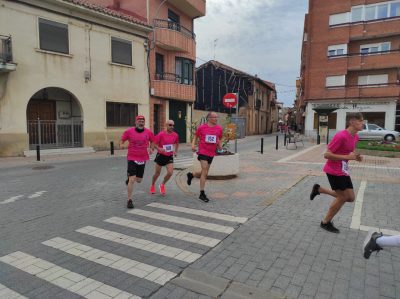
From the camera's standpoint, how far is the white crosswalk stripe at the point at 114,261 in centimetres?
341

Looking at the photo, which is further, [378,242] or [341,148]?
[341,148]

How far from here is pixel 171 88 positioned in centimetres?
2191

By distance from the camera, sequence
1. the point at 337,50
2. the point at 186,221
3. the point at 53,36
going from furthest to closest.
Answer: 1. the point at 337,50
2. the point at 53,36
3. the point at 186,221

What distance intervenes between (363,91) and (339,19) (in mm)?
7453

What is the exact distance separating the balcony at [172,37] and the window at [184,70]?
83 cm

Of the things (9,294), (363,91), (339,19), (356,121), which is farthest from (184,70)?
(9,294)

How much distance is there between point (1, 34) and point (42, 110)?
4.31 m

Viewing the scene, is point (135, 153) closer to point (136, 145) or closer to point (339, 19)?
point (136, 145)

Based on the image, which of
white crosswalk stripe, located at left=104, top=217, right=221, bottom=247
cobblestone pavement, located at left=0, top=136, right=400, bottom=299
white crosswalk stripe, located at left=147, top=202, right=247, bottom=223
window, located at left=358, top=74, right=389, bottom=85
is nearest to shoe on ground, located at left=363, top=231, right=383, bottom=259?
cobblestone pavement, located at left=0, top=136, right=400, bottom=299

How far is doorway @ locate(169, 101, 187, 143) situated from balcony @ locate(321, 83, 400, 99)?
1570 cm

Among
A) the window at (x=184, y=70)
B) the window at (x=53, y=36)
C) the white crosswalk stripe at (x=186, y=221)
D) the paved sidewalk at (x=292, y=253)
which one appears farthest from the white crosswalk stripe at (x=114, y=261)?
the window at (x=184, y=70)

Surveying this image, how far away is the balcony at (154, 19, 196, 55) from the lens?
825 inches

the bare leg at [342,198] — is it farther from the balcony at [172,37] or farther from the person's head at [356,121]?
the balcony at [172,37]

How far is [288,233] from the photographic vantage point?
→ 462 cm
